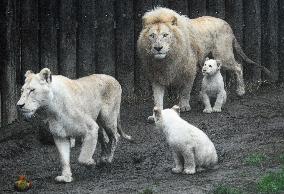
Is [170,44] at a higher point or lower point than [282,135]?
higher

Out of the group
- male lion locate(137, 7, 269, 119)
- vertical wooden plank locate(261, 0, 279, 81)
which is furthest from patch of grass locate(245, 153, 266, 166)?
vertical wooden plank locate(261, 0, 279, 81)

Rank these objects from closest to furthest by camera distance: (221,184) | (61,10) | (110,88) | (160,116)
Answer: (221,184), (160,116), (110,88), (61,10)

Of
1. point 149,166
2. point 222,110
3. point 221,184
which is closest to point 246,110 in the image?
point 222,110

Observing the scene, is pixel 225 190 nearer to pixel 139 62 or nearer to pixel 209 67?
pixel 209 67

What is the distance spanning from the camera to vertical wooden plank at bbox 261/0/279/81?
47.0 ft

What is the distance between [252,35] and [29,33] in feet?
13.2

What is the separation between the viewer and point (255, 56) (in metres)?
14.3

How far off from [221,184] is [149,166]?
148 cm

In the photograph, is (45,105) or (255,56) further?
(255,56)

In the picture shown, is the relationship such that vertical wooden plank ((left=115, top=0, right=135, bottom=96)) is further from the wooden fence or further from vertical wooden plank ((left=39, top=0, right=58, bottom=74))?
vertical wooden plank ((left=39, top=0, right=58, bottom=74))

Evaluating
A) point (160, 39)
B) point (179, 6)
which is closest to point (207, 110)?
point (160, 39)

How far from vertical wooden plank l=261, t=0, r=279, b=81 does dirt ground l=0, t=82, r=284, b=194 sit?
3.66ft

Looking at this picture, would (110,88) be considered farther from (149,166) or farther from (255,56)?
(255,56)

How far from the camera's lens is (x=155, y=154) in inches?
395
